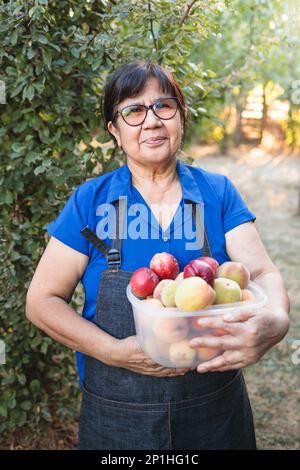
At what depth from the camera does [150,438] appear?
1.60 meters

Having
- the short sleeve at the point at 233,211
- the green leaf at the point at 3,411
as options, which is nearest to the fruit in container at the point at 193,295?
the short sleeve at the point at 233,211

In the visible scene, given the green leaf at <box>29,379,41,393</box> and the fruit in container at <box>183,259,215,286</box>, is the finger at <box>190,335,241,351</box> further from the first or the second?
the green leaf at <box>29,379,41,393</box>

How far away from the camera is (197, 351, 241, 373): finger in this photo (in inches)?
53.4

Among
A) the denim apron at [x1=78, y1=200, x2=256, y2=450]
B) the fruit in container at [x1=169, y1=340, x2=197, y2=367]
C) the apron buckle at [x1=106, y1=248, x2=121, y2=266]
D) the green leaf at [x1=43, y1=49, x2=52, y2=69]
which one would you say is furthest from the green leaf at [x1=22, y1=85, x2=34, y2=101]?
the fruit in container at [x1=169, y1=340, x2=197, y2=367]

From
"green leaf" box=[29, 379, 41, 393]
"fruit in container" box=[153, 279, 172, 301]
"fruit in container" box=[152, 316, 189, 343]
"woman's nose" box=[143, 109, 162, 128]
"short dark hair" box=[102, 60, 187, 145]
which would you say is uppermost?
"short dark hair" box=[102, 60, 187, 145]

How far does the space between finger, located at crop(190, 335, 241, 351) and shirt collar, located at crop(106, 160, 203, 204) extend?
0.48m

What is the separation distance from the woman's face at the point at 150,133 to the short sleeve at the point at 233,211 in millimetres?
222

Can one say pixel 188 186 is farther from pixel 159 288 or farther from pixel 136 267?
pixel 159 288

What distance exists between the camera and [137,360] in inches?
58.7
